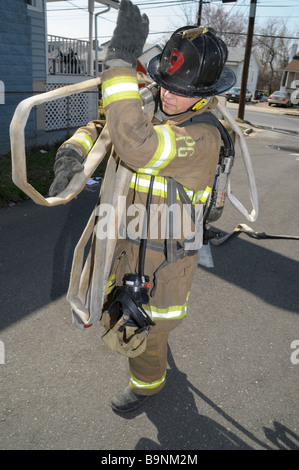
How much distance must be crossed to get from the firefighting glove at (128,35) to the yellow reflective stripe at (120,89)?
3.6 inches

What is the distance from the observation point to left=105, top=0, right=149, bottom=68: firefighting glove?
164cm

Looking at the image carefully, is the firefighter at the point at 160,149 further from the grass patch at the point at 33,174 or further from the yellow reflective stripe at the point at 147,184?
the grass patch at the point at 33,174

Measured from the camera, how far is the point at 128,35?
1665 millimetres

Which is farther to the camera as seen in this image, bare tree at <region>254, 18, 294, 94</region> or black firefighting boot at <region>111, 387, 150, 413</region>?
bare tree at <region>254, 18, 294, 94</region>

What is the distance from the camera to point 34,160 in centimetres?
849

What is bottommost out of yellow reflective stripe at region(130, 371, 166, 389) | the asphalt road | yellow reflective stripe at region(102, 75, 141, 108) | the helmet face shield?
the asphalt road

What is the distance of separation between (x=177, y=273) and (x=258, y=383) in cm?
131

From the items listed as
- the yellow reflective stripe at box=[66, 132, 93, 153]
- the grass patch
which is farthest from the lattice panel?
the yellow reflective stripe at box=[66, 132, 93, 153]

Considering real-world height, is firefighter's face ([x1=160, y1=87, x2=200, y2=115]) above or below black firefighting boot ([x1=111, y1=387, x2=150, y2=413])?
above

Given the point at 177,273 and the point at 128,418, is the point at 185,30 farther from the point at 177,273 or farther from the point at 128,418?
the point at 128,418

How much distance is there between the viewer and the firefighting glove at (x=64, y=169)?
1.98m

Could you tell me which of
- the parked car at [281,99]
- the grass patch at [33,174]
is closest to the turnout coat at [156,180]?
the grass patch at [33,174]

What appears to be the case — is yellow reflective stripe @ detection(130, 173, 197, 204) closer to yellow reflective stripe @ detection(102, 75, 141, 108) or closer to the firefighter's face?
the firefighter's face

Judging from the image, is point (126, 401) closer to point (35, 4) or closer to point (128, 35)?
point (128, 35)
